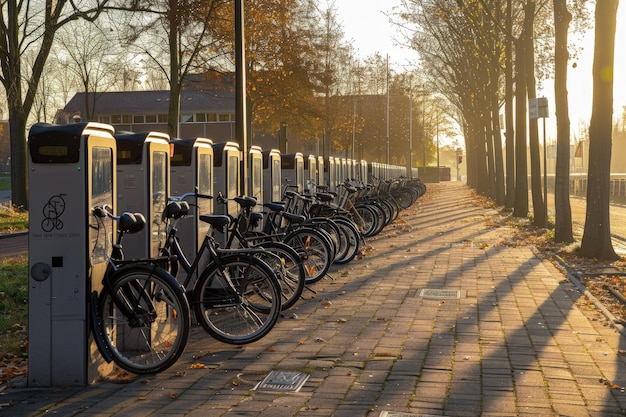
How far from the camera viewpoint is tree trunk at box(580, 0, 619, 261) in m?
13.5

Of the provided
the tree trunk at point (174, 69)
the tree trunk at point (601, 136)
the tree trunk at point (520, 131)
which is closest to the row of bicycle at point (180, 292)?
the tree trunk at point (601, 136)

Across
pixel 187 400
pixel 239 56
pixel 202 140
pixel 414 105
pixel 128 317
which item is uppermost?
pixel 414 105

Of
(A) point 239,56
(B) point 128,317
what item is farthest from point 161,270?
(A) point 239,56

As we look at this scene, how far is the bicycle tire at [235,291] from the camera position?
7.17 m

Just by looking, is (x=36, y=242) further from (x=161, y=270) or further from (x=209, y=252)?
(x=209, y=252)

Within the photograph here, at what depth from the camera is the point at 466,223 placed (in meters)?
25.1

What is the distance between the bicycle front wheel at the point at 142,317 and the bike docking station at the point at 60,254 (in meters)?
0.20

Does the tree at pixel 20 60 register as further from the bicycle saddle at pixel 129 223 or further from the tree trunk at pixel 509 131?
the bicycle saddle at pixel 129 223

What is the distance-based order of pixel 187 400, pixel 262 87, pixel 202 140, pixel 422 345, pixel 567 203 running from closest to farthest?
pixel 187 400
pixel 422 345
pixel 202 140
pixel 567 203
pixel 262 87

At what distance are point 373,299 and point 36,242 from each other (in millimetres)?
4679

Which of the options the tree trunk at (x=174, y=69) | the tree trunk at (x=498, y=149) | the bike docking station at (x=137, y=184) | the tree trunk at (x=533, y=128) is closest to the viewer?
the bike docking station at (x=137, y=184)

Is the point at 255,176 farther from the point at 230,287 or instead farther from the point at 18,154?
the point at 18,154

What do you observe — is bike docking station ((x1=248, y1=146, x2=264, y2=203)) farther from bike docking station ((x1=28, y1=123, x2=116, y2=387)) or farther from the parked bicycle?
bike docking station ((x1=28, y1=123, x2=116, y2=387))

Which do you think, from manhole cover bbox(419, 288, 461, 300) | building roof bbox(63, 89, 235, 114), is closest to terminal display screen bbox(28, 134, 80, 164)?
manhole cover bbox(419, 288, 461, 300)
